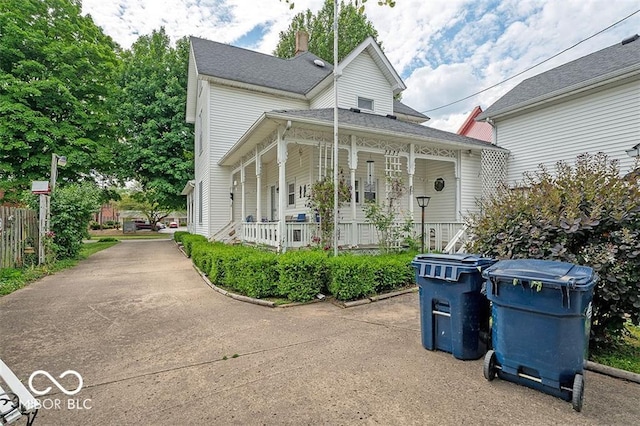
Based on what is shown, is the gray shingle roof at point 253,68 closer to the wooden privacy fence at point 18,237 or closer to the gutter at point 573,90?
the gutter at point 573,90

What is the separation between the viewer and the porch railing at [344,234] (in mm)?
8359

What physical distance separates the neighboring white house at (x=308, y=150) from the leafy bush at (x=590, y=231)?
495 cm

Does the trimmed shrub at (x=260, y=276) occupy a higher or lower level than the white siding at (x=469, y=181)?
lower

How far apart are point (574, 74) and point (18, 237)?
729 inches

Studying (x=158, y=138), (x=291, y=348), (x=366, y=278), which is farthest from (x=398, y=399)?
(x=158, y=138)

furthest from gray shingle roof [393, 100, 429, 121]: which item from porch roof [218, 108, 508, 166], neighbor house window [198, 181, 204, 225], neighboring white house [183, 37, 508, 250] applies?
neighbor house window [198, 181, 204, 225]

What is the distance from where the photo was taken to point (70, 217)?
10.7 metres

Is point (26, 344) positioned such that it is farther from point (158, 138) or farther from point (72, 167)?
point (158, 138)

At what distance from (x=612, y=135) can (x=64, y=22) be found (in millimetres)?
25378

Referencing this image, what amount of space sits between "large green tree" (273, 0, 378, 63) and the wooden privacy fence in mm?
25265

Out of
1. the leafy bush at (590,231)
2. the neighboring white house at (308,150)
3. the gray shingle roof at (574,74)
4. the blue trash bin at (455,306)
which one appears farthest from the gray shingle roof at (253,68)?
the blue trash bin at (455,306)

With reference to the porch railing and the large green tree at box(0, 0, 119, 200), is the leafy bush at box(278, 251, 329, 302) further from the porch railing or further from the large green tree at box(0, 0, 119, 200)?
the large green tree at box(0, 0, 119, 200)

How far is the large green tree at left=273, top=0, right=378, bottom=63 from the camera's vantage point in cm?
2833

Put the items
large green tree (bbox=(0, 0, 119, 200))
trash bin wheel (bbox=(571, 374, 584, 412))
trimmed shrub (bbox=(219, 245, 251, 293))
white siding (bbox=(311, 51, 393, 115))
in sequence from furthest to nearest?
large green tree (bbox=(0, 0, 119, 200)) → white siding (bbox=(311, 51, 393, 115)) → trimmed shrub (bbox=(219, 245, 251, 293)) → trash bin wheel (bbox=(571, 374, 584, 412))
